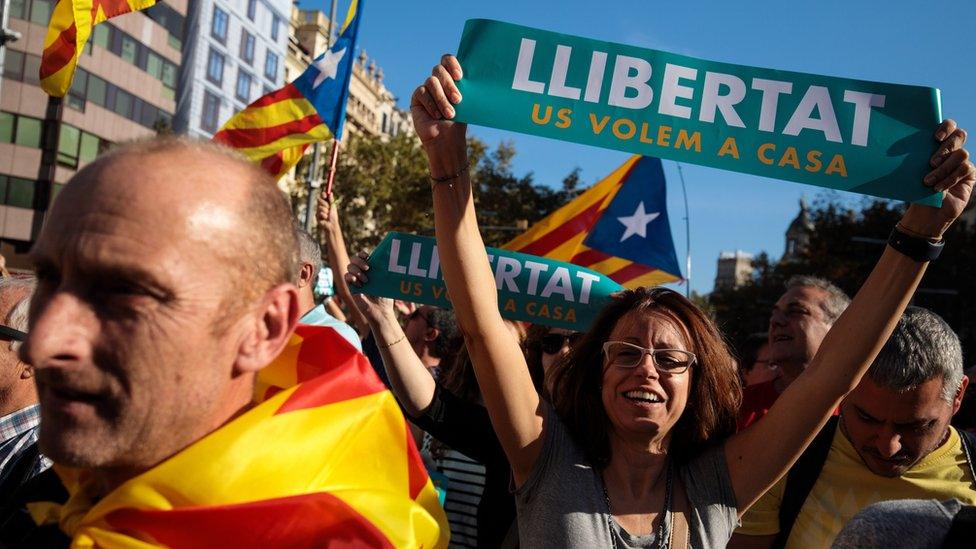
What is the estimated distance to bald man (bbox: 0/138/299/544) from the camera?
1.43 meters

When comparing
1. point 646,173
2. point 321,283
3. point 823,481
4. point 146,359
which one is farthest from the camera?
point 646,173

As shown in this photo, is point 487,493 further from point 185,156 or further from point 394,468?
point 185,156

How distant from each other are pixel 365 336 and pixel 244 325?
152 inches

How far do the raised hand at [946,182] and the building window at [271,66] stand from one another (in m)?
49.2

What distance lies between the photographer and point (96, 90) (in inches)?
1435

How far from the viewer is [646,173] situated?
25.7ft

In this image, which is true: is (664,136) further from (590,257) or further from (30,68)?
(30,68)

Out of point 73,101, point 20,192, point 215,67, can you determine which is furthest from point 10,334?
point 215,67

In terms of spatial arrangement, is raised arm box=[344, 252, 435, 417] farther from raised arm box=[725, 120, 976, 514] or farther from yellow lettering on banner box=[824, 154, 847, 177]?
yellow lettering on banner box=[824, 154, 847, 177]

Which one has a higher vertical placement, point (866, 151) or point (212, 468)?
point (866, 151)

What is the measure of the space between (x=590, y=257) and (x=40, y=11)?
108 feet

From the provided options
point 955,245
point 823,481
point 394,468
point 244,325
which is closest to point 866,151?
point 823,481

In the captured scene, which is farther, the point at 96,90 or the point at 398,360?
the point at 96,90

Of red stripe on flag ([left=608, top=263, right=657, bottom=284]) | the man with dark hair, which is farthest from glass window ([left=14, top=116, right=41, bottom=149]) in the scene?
the man with dark hair
